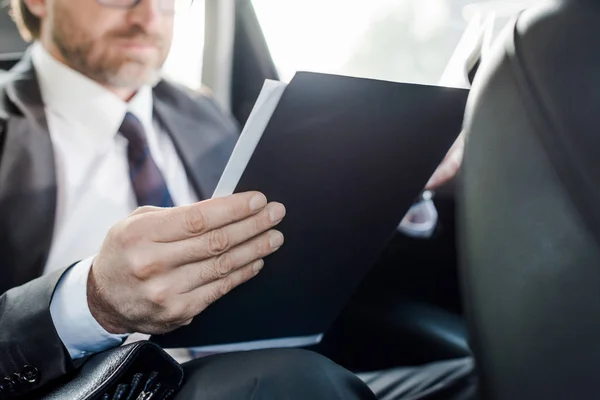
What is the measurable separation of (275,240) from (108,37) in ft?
1.77

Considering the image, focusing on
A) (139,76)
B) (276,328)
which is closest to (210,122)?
(139,76)

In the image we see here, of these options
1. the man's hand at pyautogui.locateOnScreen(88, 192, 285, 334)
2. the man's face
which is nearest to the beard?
the man's face

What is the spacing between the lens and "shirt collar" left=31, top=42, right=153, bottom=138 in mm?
966

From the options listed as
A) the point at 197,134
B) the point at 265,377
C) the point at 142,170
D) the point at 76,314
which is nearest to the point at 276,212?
the point at 265,377

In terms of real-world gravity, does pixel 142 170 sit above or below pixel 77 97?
below

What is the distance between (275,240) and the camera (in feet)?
2.20

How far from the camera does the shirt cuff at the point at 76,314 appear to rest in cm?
70

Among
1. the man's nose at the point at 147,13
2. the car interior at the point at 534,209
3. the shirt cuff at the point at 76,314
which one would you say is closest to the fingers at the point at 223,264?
the shirt cuff at the point at 76,314

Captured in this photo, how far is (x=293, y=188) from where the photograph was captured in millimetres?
638

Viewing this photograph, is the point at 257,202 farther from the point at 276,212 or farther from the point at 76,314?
the point at 76,314

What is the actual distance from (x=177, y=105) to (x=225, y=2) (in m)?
0.28

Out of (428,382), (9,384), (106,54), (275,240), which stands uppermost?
(106,54)

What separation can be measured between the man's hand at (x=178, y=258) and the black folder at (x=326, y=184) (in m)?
0.03

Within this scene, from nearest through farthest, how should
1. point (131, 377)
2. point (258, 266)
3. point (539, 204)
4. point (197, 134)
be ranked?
point (539, 204) → point (131, 377) → point (258, 266) → point (197, 134)
